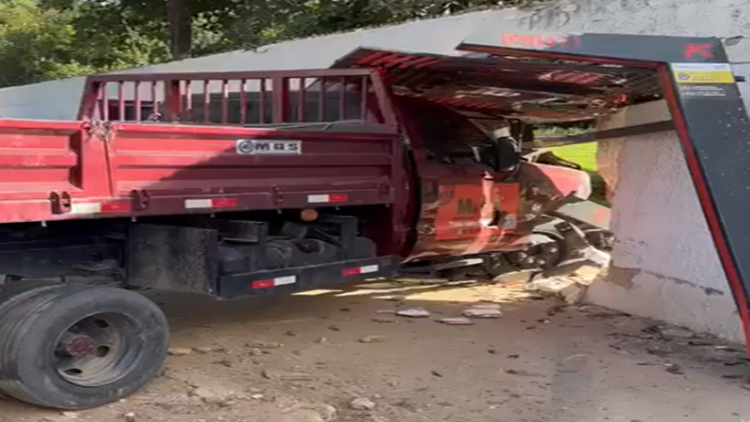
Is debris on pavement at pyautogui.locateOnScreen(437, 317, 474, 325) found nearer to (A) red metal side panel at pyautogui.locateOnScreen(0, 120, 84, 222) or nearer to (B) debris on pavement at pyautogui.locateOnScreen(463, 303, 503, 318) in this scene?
(B) debris on pavement at pyautogui.locateOnScreen(463, 303, 503, 318)

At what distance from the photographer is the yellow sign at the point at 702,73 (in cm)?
561

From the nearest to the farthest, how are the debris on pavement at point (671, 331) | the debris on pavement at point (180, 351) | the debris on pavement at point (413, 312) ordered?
the debris on pavement at point (180, 351), the debris on pavement at point (671, 331), the debris on pavement at point (413, 312)

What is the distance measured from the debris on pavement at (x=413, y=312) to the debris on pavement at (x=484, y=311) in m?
0.35

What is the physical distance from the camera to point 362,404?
15.6 feet

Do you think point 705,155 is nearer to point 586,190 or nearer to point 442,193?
point 442,193

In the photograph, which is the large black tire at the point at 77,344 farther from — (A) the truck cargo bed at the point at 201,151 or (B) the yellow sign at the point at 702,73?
(B) the yellow sign at the point at 702,73

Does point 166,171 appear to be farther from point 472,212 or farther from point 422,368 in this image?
point 472,212

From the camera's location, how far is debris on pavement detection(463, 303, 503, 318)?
24.0ft

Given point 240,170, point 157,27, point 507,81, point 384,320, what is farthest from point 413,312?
point 157,27

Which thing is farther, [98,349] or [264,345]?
[264,345]

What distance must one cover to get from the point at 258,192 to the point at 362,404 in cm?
162

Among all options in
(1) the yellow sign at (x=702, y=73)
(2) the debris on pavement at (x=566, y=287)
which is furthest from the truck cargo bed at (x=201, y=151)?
(2) the debris on pavement at (x=566, y=287)

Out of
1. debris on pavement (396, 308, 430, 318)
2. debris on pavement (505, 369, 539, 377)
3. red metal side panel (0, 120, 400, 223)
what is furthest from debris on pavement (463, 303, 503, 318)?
debris on pavement (505, 369, 539, 377)

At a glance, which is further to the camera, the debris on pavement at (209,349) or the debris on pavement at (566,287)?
the debris on pavement at (566,287)
